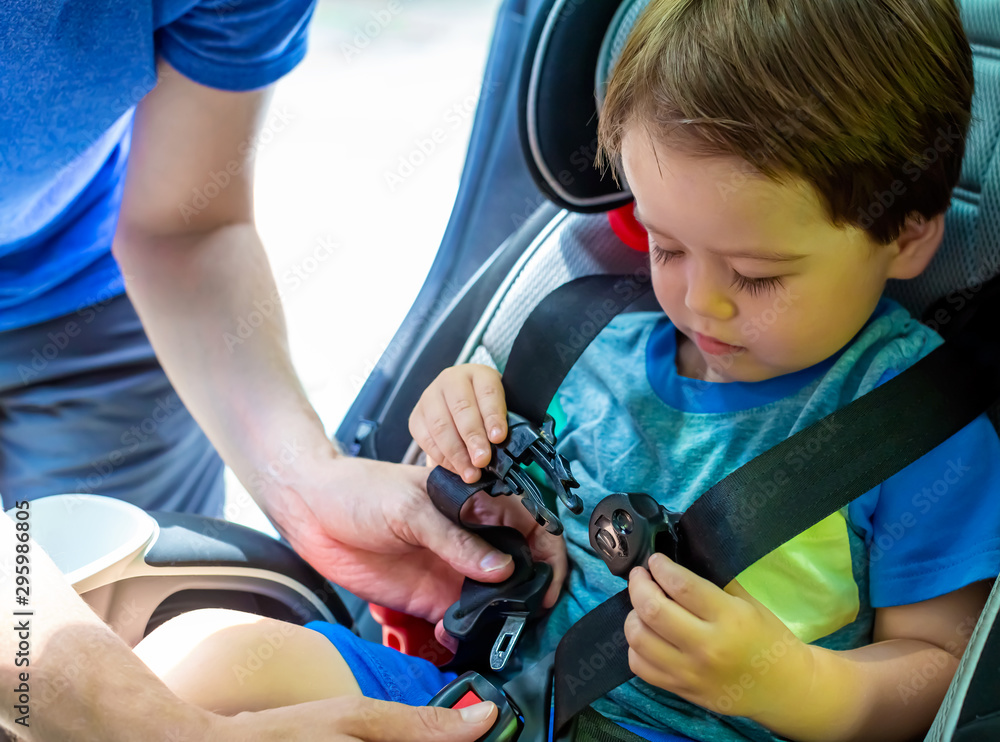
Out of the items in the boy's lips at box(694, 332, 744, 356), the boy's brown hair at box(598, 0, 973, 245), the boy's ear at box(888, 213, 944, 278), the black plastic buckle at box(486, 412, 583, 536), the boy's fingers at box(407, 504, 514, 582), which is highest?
the boy's brown hair at box(598, 0, 973, 245)

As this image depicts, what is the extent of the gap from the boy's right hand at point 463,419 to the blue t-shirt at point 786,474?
142 millimetres

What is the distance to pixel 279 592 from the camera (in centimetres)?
100

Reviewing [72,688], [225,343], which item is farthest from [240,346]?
[72,688]

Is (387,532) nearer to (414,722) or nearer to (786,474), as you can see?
(414,722)

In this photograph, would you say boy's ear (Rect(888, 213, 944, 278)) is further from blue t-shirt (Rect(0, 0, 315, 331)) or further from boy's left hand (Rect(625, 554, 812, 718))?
blue t-shirt (Rect(0, 0, 315, 331))

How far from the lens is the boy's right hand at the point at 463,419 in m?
0.93

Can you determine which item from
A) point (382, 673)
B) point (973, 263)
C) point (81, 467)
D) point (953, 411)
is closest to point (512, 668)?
point (382, 673)

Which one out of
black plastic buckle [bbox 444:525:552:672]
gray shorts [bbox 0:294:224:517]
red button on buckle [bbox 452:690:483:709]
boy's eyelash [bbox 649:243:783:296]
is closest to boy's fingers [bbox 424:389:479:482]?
black plastic buckle [bbox 444:525:552:672]

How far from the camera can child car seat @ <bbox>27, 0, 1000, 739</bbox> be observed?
2.89 feet

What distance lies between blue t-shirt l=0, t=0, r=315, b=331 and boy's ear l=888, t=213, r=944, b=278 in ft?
2.51

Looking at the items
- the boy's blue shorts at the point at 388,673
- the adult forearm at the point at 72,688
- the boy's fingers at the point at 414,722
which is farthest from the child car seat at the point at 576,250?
the adult forearm at the point at 72,688

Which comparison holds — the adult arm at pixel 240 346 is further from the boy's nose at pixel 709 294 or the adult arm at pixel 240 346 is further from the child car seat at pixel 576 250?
the boy's nose at pixel 709 294

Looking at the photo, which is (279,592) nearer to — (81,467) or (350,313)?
(81,467)

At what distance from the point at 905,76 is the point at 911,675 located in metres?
0.53
